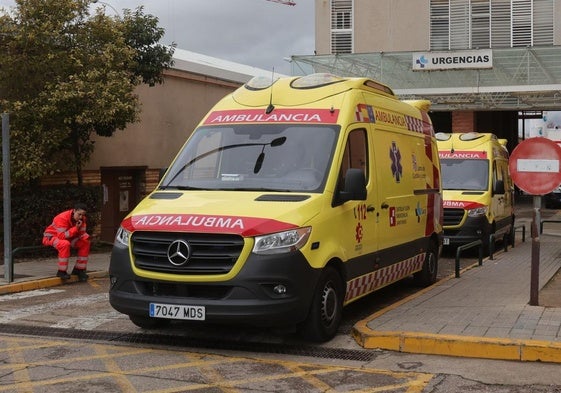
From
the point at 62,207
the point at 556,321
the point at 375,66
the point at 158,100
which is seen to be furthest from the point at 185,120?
the point at 556,321

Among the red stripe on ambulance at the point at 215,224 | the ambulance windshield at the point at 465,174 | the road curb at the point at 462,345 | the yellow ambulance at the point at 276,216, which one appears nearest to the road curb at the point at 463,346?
the road curb at the point at 462,345

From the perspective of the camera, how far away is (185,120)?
20.8m

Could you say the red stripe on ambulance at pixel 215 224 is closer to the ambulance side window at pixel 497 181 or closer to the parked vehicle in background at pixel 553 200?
the ambulance side window at pixel 497 181

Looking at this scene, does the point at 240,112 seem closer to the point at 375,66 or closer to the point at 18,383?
the point at 18,383

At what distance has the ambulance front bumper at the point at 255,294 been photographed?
6.26 m

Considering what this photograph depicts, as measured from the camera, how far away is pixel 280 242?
6.36 meters

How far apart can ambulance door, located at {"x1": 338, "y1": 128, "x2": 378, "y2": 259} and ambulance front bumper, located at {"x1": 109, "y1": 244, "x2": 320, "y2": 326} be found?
1101 mm

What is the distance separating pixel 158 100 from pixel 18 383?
14.6 meters

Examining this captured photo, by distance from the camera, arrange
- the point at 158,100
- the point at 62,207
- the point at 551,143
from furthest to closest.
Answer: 1. the point at 158,100
2. the point at 62,207
3. the point at 551,143

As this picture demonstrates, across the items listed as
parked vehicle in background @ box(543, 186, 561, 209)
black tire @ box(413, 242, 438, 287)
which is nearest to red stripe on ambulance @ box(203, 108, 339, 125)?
black tire @ box(413, 242, 438, 287)

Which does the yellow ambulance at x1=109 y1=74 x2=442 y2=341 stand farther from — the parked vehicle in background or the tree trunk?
the parked vehicle in background

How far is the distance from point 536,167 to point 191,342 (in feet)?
14.2

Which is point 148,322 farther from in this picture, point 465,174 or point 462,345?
point 465,174

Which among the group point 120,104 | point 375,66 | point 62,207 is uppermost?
point 375,66
